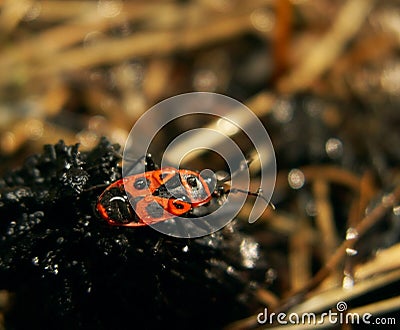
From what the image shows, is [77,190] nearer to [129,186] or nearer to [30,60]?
Result: [129,186]

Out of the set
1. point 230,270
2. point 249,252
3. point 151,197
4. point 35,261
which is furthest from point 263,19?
point 35,261

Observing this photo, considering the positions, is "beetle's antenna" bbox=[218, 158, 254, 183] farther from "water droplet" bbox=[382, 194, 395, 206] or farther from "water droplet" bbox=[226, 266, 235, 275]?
"water droplet" bbox=[382, 194, 395, 206]

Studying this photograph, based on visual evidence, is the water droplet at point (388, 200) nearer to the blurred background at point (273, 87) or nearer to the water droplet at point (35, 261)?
the blurred background at point (273, 87)

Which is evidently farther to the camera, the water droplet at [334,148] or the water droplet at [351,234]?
the water droplet at [334,148]

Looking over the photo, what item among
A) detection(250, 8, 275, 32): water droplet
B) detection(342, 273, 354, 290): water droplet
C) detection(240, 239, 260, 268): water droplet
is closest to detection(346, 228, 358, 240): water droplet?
detection(342, 273, 354, 290): water droplet

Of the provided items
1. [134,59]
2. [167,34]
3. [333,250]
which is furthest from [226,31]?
[333,250]

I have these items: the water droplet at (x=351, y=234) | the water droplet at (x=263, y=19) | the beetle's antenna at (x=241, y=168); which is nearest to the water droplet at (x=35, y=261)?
the beetle's antenna at (x=241, y=168)

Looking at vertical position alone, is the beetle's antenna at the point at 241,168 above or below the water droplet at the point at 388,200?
below
